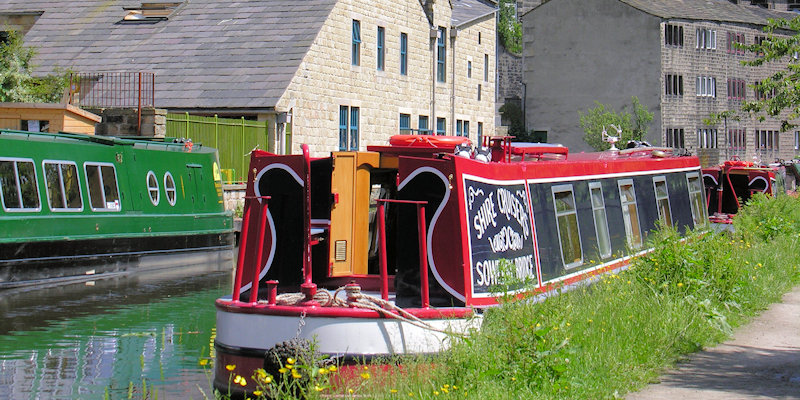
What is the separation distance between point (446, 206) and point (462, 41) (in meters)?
32.7

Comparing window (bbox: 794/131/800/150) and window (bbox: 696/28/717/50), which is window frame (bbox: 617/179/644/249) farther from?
window (bbox: 794/131/800/150)

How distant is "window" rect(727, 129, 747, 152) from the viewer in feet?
217

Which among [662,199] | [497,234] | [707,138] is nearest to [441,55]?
[662,199]

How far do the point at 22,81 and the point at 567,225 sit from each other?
1961cm

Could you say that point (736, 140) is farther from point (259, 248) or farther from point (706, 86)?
point (259, 248)

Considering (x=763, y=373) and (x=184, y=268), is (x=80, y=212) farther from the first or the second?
(x=763, y=373)

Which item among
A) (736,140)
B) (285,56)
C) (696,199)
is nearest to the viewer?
(696,199)

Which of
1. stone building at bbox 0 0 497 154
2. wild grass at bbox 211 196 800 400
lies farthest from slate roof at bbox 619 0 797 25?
wild grass at bbox 211 196 800 400

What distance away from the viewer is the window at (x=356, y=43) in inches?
1384

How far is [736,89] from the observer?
66688 mm

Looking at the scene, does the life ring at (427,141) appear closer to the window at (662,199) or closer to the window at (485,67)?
the window at (662,199)

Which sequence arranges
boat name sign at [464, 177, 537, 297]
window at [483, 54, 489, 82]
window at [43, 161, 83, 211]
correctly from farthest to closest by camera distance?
window at [483, 54, 489, 82] < window at [43, 161, 83, 211] < boat name sign at [464, 177, 537, 297]

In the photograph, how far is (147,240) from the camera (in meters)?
22.1

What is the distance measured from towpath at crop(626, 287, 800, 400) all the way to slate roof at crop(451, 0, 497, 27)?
3098 centimetres
